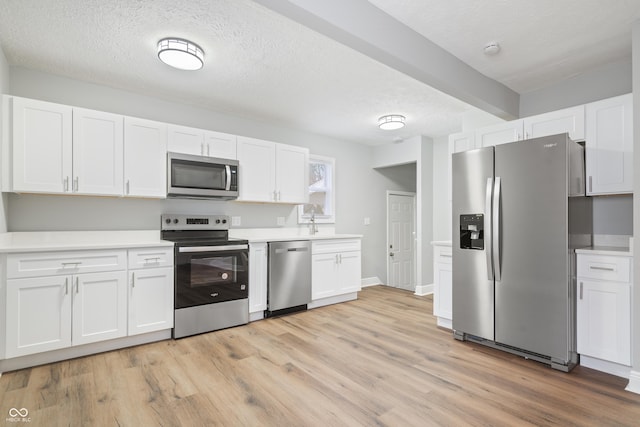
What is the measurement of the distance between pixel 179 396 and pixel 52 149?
241cm

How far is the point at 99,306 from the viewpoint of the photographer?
2799 millimetres

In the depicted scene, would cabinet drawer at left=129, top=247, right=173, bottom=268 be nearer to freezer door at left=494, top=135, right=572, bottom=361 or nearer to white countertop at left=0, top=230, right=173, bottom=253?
white countertop at left=0, top=230, right=173, bottom=253

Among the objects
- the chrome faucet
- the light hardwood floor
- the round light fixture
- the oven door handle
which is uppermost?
the round light fixture

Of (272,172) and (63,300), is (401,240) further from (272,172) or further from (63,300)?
(63,300)

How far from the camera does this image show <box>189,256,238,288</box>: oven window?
10.8ft

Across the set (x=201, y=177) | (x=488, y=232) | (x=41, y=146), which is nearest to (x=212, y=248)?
(x=201, y=177)

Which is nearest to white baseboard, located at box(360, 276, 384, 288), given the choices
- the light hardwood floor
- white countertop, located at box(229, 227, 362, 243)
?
white countertop, located at box(229, 227, 362, 243)

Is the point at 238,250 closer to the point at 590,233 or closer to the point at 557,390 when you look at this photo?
the point at 557,390

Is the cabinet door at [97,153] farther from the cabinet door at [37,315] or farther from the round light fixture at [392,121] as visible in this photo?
the round light fixture at [392,121]

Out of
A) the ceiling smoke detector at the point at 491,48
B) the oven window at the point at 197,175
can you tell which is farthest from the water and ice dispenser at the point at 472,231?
the oven window at the point at 197,175

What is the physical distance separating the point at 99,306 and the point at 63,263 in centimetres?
47

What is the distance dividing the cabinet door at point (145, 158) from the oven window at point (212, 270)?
2.78 ft

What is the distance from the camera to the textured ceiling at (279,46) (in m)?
2.18

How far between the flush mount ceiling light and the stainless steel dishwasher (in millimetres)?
2104
